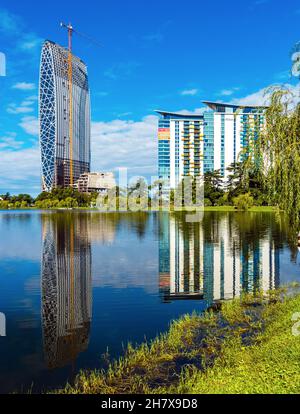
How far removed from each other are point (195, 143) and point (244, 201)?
9697 centimetres

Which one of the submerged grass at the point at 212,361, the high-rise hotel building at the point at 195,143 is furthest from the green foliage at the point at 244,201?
the submerged grass at the point at 212,361

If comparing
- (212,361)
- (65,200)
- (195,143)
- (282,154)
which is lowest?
(212,361)

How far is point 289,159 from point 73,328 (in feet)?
31.2

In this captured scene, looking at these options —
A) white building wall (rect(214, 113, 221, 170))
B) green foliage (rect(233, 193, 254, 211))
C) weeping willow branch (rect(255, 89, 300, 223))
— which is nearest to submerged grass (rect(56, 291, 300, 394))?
weeping willow branch (rect(255, 89, 300, 223))

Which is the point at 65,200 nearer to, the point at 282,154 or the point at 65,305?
the point at 65,305

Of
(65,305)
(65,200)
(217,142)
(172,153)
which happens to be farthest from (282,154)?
(172,153)

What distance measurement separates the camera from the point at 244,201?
92250 millimetres

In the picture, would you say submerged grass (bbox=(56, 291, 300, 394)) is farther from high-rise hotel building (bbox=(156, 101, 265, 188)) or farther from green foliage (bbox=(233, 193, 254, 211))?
high-rise hotel building (bbox=(156, 101, 265, 188))

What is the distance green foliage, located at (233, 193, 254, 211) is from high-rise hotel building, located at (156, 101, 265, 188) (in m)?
74.5

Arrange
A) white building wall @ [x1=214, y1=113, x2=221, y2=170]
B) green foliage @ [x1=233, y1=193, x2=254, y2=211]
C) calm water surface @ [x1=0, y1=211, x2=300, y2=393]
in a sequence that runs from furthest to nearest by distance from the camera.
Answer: white building wall @ [x1=214, y1=113, x2=221, y2=170] < green foliage @ [x1=233, y1=193, x2=254, y2=211] < calm water surface @ [x1=0, y1=211, x2=300, y2=393]

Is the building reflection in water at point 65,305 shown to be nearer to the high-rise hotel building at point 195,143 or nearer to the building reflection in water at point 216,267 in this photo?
the building reflection in water at point 216,267

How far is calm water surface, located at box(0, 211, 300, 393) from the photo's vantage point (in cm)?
1045
